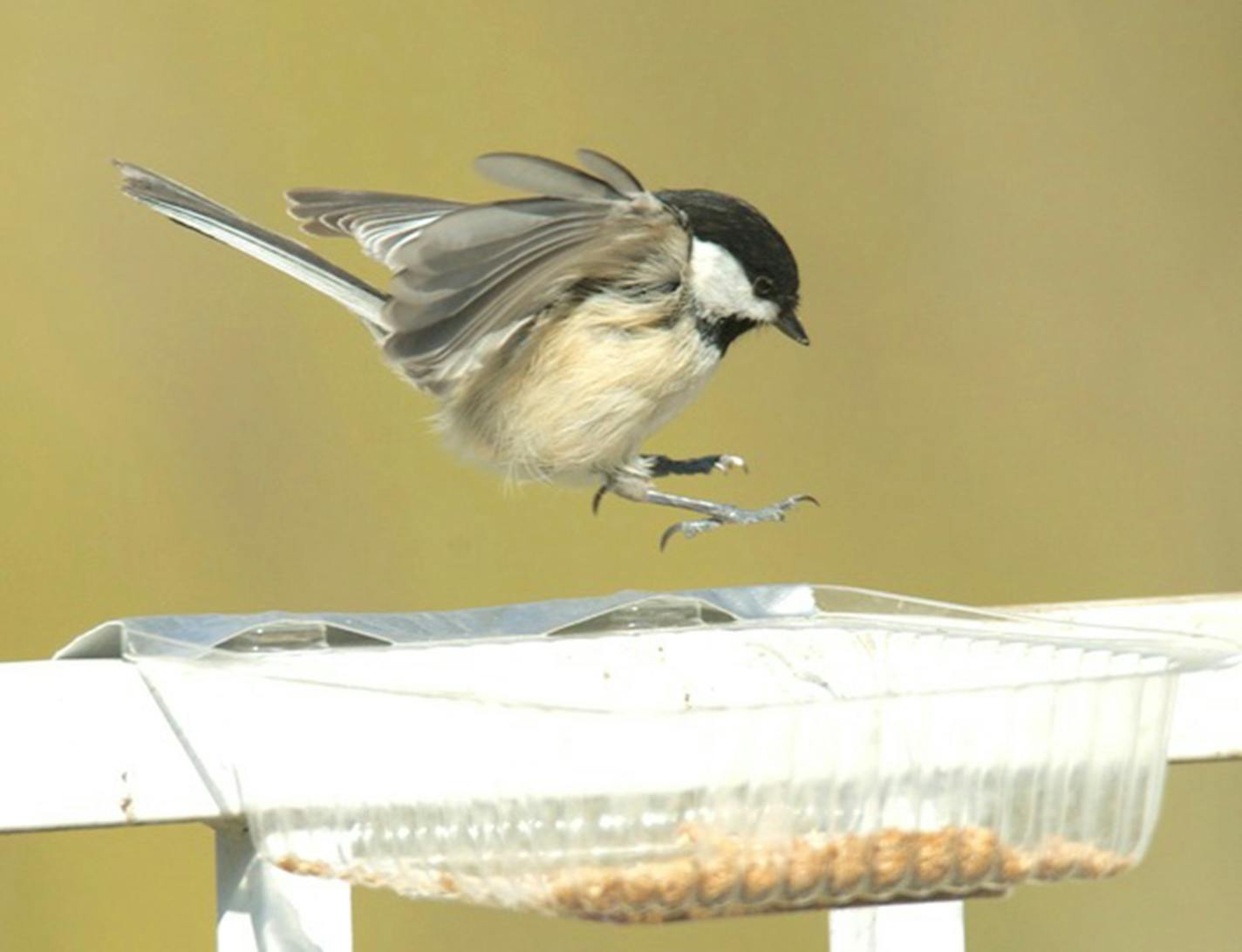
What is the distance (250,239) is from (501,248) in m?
0.39

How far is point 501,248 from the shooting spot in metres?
1.98

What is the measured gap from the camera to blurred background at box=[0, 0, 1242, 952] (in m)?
3.03

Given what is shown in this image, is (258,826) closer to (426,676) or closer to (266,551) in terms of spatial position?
(426,676)

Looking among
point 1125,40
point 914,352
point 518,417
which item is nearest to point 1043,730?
point 518,417

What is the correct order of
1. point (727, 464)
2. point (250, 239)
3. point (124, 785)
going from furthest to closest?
point (727, 464), point (250, 239), point (124, 785)

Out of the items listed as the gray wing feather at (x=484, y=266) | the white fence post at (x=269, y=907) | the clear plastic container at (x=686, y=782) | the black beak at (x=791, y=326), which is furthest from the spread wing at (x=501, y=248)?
the clear plastic container at (x=686, y=782)

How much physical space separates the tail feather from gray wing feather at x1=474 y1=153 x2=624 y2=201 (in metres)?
0.32

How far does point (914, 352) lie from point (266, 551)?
105 centimetres

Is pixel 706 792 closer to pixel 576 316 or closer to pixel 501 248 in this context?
pixel 501 248

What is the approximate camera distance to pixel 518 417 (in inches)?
94.2

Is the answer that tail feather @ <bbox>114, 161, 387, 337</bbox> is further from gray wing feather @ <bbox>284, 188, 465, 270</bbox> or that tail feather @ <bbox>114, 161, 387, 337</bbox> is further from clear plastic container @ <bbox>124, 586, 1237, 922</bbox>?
clear plastic container @ <bbox>124, 586, 1237, 922</bbox>

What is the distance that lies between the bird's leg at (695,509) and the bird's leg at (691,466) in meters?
0.02

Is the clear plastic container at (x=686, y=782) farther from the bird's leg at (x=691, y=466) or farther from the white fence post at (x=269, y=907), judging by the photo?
the bird's leg at (x=691, y=466)

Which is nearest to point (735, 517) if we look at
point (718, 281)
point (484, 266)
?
point (718, 281)
